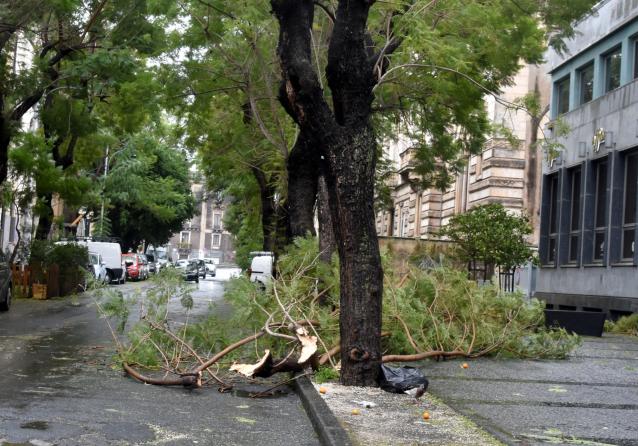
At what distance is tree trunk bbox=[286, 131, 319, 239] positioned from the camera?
1953 centimetres

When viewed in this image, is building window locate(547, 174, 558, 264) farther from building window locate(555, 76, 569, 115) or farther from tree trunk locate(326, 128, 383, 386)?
tree trunk locate(326, 128, 383, 386)

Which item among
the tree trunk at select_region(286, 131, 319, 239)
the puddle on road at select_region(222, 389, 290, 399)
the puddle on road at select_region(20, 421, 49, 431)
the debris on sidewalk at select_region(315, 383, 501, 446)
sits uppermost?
the tree trunk at select_region(286, 131, 319, 239)

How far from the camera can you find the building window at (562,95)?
33.5 meters

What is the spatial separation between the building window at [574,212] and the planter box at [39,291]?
16.5m

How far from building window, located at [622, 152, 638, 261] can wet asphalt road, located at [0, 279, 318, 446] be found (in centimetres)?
1642

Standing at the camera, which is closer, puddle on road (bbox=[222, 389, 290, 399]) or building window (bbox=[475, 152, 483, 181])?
puddle on road (bbox=[222, 389, 290, 399])

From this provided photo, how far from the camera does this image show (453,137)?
2636cm

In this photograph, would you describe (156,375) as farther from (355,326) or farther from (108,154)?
(108,154)

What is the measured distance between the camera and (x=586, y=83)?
31.6 meters

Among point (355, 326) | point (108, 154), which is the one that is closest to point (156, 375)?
point (355, 326)

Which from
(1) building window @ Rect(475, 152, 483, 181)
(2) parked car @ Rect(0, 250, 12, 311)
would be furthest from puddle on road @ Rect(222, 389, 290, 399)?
(1) building window @ Rect(475, 152, 483, 181)

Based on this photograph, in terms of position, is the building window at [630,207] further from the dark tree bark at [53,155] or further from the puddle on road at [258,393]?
the puddle on road at [258,393]

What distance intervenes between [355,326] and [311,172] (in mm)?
8952

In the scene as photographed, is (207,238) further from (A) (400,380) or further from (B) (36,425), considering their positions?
(B) (36,425)
